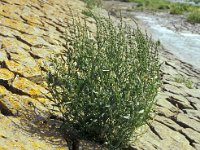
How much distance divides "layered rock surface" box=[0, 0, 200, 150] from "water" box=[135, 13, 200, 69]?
2917 mm

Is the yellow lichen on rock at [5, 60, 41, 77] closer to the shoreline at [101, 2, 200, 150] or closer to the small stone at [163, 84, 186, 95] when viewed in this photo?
the shoreline at [101, 2, 200, 150]

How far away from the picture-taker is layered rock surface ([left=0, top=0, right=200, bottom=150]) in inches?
193

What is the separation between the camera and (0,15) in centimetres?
913

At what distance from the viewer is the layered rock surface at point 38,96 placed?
16.1ft

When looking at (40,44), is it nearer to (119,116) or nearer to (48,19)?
(48,19)

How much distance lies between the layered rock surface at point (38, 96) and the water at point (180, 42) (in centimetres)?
292

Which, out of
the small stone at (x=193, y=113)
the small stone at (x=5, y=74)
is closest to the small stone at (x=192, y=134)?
the small stone at (x=193, y=113)

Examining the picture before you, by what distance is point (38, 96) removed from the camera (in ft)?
18.9

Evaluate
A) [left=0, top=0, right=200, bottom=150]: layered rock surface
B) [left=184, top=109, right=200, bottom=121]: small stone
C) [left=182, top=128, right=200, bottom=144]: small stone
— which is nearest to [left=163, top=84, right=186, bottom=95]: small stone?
[left=0, top=0, right=200, bottom=150]: layered rock surface

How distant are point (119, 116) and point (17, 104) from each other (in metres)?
1.33

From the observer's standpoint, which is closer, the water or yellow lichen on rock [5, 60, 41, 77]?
yellow lichen on rock [5, 60, 41, 77]

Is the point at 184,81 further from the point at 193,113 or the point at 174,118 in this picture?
the point at 174,118

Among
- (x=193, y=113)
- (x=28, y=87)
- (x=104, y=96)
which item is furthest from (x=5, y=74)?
(x=193, y=113)

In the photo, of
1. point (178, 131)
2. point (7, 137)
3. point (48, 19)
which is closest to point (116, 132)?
point (7, 137)
